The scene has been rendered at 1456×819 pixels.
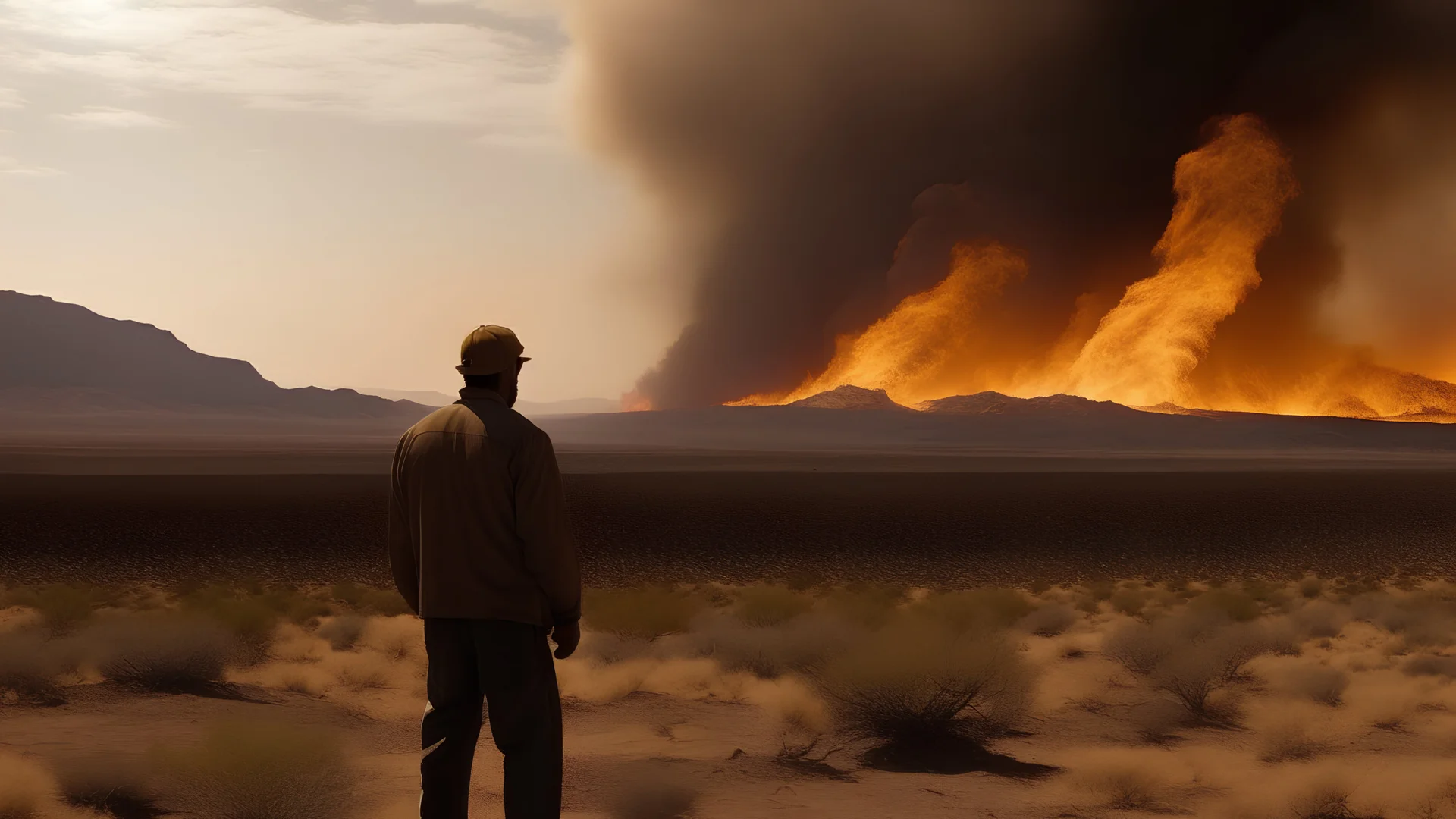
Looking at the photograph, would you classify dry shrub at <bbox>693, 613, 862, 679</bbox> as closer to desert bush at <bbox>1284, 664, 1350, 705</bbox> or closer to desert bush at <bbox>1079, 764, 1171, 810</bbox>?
desert bush at <bbox>1079, 764, 1171, 810</bbox>

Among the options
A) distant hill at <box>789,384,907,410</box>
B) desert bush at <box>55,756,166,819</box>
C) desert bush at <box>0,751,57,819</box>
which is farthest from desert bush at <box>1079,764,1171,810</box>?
distant hill at <box>789,384,907,410</box>

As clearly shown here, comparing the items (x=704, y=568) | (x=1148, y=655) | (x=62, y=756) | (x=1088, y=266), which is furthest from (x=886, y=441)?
(x=62, y=756)

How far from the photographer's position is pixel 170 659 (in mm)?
9375

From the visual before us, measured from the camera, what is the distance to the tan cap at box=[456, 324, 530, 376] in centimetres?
432

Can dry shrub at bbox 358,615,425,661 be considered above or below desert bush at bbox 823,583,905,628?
below

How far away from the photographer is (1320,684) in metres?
Answer: 9.29

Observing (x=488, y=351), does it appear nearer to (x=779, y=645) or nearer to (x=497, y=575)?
(x=497, y=575)

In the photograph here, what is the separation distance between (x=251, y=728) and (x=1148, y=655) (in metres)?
6.97

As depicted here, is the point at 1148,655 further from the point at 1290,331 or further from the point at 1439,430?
the point at 1290,331

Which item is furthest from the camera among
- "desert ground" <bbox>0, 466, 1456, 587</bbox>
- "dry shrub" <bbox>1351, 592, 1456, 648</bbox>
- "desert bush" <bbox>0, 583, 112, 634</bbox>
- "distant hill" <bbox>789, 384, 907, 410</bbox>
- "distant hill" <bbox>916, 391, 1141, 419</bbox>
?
"distant hill" <bbox>789, 384, 907, 410</bbox>

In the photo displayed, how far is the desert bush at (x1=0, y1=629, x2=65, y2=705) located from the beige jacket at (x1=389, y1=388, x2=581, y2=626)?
20.1ft

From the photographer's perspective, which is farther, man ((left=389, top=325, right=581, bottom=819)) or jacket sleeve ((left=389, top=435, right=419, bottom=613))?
jacket sleeve ((left=389, top=435, right=419, bottom=613))

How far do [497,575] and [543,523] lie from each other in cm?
25

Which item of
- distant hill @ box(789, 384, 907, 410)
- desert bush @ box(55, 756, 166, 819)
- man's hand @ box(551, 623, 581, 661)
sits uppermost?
distant hill @ box(789, 384, 907, 410)
